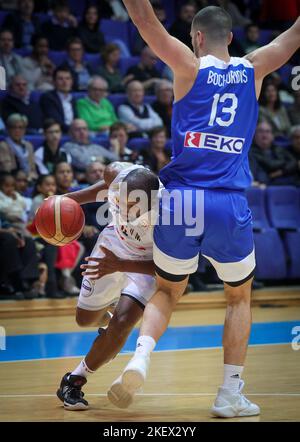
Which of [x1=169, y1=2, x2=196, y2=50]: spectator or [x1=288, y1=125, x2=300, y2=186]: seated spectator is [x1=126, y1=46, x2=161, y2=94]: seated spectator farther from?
[x1=288, y1=125, x2=300, y2=186]: seated spectator

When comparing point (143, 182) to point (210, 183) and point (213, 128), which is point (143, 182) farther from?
point (213, 128)

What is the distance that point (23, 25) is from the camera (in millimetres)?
12125

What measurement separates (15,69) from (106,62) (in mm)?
1434

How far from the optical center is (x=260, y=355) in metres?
6.84

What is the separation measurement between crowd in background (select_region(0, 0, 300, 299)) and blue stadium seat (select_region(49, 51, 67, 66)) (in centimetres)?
2

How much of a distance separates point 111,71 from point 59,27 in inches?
37.5

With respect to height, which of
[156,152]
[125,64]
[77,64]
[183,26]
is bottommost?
[156,152]

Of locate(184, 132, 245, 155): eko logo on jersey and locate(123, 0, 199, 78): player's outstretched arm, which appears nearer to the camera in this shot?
locate(123, 0, 199, 78): player's outstretched arm

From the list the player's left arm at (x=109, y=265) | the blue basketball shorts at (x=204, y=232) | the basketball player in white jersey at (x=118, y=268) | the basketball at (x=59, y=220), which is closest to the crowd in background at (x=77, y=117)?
the basketball player in white jersey at (x=118, y=268)

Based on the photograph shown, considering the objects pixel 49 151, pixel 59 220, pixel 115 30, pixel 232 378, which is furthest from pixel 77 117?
pixel 232 378

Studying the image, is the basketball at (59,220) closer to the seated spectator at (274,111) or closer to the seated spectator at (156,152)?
the seated spectator at (156,152)

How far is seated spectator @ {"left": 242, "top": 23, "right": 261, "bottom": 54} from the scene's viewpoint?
1353 cm

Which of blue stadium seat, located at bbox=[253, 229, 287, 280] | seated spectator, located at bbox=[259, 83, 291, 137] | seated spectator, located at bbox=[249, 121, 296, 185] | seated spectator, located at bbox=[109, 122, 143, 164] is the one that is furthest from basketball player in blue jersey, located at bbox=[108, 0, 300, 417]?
seated spectator, located at bbox=[259, 83, 291, 137]
